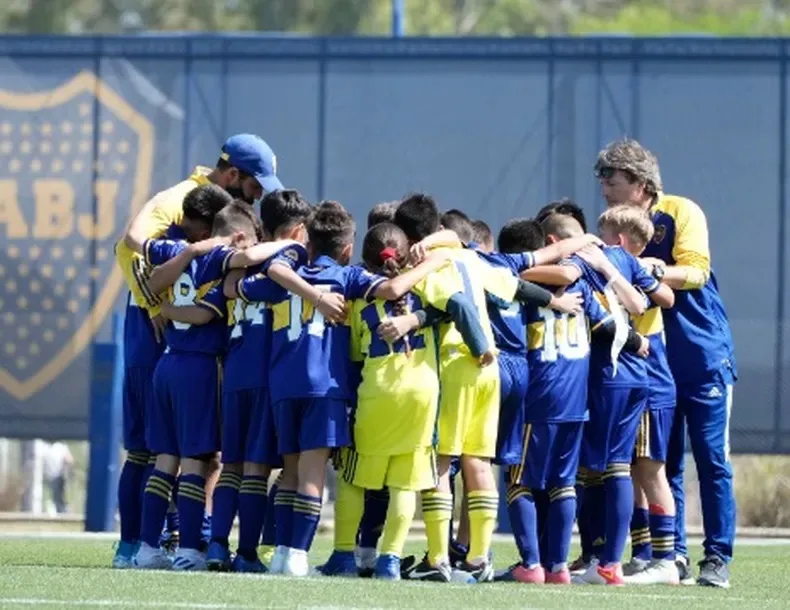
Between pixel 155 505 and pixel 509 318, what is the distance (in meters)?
1.73

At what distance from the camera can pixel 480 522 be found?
972cm

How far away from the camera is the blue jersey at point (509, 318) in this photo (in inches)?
392

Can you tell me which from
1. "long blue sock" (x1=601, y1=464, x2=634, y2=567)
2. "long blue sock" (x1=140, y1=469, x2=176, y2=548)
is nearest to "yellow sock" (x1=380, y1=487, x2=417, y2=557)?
"long blue sock" (x1=601, y1=464, x2=634, y2=567)

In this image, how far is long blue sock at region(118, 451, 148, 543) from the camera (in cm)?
1042

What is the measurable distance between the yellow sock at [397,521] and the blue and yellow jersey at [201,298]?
1.09 metres

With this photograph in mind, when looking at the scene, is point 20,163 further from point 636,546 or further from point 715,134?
point 636,546

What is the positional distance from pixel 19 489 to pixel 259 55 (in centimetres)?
678

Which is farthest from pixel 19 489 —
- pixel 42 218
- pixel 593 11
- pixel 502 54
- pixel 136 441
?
pixel 593 11

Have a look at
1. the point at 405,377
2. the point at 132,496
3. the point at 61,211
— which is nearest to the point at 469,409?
the point at 405,377

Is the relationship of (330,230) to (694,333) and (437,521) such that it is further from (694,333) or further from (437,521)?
(694,333)

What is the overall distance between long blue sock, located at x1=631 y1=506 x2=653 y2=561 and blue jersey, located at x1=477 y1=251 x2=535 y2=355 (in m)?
1.08

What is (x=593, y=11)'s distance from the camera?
5119 centimetres

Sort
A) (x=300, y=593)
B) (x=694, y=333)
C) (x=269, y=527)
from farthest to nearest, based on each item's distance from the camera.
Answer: (x=269, y=527) < (x=694, y=333) < (x=300, y=593)

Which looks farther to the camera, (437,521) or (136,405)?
(136,405)
